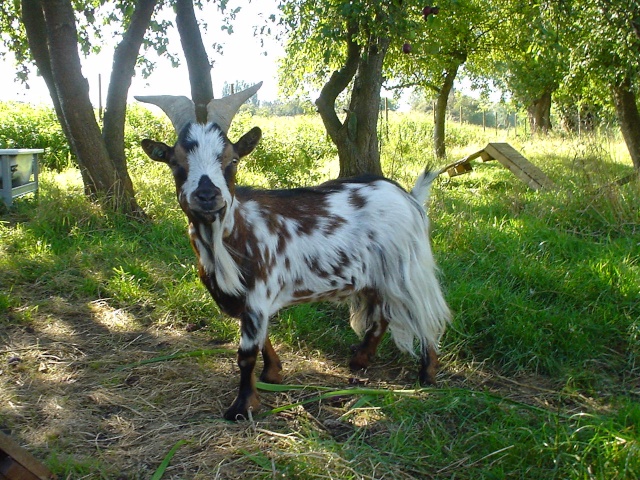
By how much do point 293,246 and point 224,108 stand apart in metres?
0.85

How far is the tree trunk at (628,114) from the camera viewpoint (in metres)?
8.77

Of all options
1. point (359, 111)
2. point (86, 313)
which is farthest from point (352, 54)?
point (86, 313)

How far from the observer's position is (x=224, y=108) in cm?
323

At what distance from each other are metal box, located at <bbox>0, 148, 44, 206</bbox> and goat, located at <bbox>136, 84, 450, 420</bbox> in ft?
13.4

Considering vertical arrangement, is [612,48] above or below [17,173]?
above

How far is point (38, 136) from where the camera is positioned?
36.0 ft

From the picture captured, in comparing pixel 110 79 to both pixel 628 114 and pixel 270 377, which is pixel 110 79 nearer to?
pixel 270 377

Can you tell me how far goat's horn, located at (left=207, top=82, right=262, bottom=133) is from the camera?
318cm

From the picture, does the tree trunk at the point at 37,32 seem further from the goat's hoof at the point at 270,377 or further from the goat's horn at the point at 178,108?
the goat's hoof at the point at 270,377

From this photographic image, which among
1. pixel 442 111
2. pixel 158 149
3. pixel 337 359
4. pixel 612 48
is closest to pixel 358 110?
pixel 337 359

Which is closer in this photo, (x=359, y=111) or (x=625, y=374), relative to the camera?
(x=625, y=374)

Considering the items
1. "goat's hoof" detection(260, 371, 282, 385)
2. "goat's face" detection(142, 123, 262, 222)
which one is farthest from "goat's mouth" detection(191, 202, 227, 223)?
"goat's hoof" detection(260, 371, 282, 385)

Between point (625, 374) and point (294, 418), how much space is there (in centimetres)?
188

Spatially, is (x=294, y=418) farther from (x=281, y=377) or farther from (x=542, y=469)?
(x=542, y=469)
